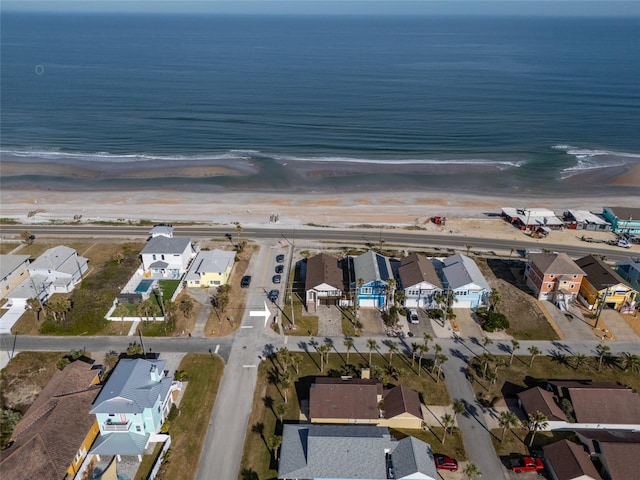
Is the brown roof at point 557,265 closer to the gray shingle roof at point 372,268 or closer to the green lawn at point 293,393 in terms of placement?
the gray shingle roof at point 372,268

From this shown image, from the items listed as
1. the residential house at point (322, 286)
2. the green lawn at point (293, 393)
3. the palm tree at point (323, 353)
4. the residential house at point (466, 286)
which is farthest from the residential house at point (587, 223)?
the palm tree at point (323, 353)

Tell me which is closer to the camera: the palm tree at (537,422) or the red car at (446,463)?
the red car at (446,463)

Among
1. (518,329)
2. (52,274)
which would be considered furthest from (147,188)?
(518,329)

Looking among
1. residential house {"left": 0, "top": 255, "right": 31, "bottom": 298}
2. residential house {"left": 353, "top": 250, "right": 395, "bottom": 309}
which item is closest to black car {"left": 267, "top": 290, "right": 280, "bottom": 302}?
residential house {"left": 353, "top": 250, "right": 395, "bottom": 309}

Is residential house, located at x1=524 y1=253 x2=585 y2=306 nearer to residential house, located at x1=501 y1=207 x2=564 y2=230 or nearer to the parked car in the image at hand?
residential house, located at x1=501 y1=207 x2=564 y2=230

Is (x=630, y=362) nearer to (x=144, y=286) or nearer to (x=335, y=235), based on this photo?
(x=335, y=235)

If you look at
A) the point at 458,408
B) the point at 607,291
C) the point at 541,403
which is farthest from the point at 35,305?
the point at 607,291
